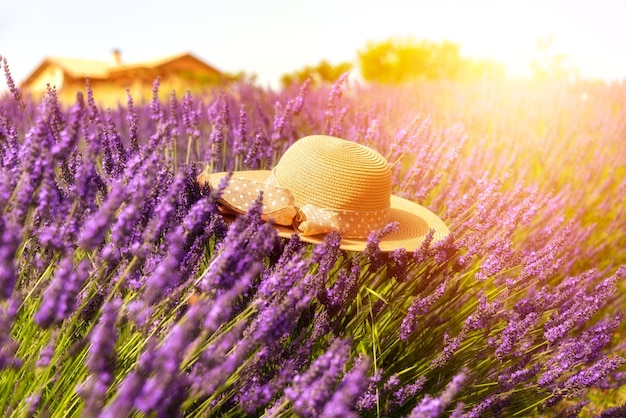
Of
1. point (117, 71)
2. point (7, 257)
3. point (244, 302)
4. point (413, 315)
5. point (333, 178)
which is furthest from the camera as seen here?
point (117, 71)

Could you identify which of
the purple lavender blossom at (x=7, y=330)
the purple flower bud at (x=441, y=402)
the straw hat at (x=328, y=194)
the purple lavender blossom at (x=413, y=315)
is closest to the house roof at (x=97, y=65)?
the straw hat at (x=328, y=194)

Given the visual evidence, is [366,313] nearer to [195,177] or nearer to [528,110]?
[195,177]

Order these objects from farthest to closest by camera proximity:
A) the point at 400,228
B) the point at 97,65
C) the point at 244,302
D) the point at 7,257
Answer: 1. the point at 97,65
2. the point at 400,228
3. the point at 244,302
4. the point at 7,257

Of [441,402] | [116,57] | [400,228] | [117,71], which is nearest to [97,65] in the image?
[116,57]

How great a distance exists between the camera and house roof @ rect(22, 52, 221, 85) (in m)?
28.0

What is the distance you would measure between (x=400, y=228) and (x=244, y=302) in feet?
3.20

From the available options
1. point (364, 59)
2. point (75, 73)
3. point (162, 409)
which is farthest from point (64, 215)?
point (75, 73)

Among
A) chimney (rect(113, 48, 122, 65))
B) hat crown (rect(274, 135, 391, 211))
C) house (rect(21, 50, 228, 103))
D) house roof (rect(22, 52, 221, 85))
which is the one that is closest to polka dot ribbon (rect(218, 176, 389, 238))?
hat crown (rect(274, 135, 391, 211))

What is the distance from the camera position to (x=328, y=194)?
2.13 metres

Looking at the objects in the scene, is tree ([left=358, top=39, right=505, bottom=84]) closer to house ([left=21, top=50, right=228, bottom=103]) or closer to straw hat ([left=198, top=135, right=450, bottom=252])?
house ([left=21, top=50, right=228, bottom=103])

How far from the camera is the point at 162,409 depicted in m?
1.04

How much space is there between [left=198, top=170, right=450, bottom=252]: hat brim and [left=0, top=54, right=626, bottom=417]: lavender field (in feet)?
0.20

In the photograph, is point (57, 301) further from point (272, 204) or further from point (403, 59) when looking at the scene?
point (403, 59)

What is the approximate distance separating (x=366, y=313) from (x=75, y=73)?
2987 cm
